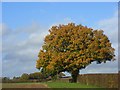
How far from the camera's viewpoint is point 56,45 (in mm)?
66438

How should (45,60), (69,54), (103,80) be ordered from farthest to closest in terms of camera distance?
1. (45,60)
2. (69,54)
3. (103,80)

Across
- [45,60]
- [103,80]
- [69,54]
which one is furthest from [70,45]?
[103,80]

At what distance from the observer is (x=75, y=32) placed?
219 feet

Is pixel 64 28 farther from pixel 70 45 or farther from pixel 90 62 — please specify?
pixel 90 62

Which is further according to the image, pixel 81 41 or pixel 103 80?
pixel 81 41

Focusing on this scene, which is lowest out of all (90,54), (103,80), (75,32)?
(103,80)

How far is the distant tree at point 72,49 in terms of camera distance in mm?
64081

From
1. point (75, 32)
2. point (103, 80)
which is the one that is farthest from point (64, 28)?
point (103, 80)

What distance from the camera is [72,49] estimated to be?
212 feet

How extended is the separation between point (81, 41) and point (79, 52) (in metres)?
2.62

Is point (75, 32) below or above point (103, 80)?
above

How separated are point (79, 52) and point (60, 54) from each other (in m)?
3.76

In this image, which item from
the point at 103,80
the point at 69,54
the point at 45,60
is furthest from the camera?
the point at 45,60

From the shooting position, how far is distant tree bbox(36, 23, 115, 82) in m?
64.1
